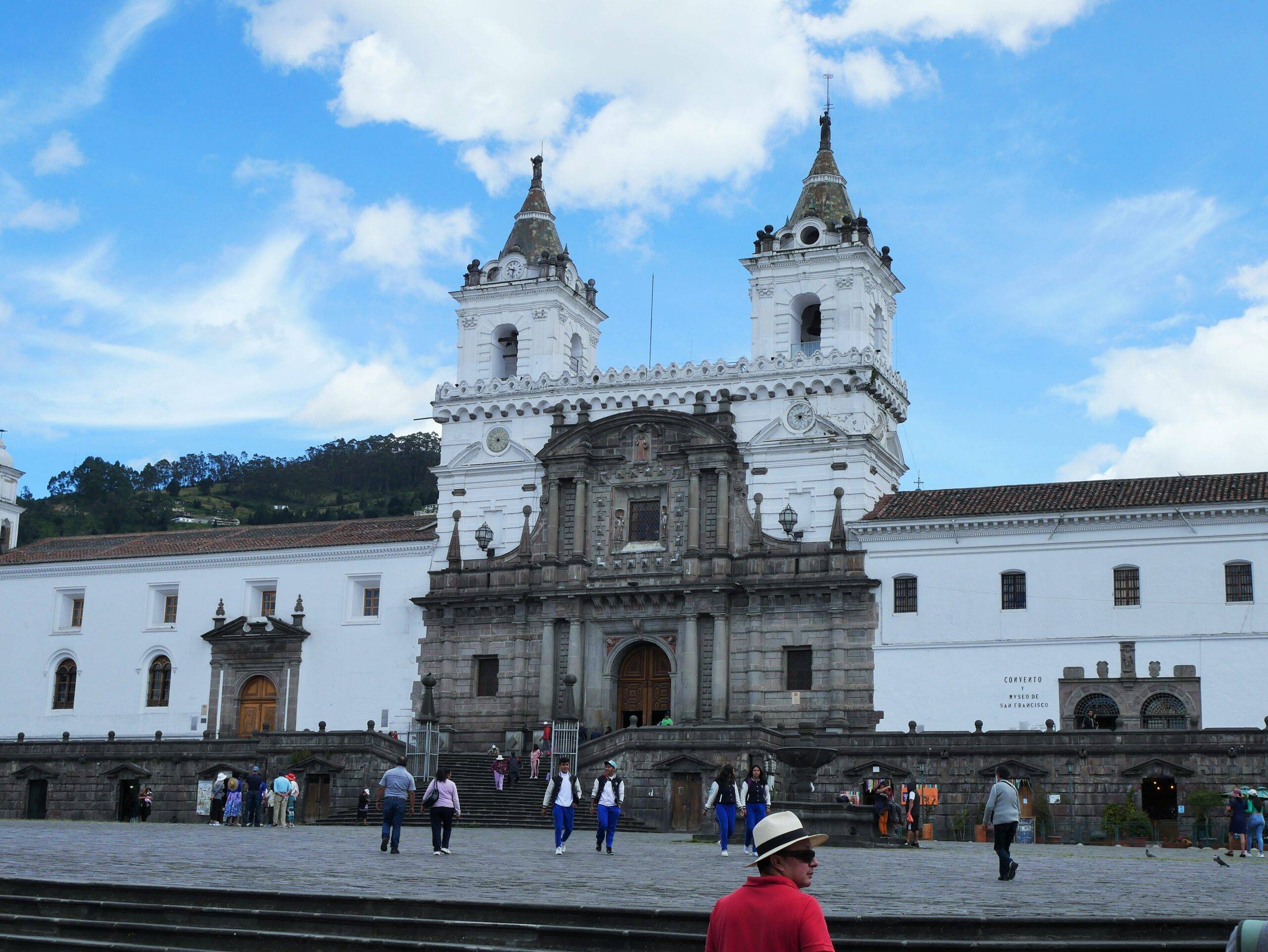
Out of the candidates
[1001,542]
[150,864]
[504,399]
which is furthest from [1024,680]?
[150,864]

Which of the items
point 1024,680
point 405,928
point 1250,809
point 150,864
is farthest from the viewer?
point 1024,680

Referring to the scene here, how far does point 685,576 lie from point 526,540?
5700 mm

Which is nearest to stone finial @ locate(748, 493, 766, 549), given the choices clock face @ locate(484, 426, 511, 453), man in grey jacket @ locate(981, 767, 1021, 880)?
clock face @ locate(484, 426, 511, 453)

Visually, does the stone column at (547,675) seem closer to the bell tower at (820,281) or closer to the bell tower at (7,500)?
the bell tower at (820,281)

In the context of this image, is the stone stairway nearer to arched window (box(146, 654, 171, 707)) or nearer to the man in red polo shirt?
arched window (box(146, 654, 171, 707))

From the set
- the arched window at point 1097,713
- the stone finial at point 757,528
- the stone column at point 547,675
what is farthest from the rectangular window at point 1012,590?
the stone column at point 547,675

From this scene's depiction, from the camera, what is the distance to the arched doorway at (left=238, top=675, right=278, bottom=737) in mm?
50281

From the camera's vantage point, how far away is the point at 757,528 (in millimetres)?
46156

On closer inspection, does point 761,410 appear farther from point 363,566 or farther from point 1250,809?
point 1250,809

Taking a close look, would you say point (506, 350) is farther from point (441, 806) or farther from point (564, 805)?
point (441, 806)

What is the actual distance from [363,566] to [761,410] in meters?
14.4

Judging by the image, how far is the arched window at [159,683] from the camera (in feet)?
169

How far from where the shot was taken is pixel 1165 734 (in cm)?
3553

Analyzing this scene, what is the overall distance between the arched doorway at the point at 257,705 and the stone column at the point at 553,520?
10679 millimetres
